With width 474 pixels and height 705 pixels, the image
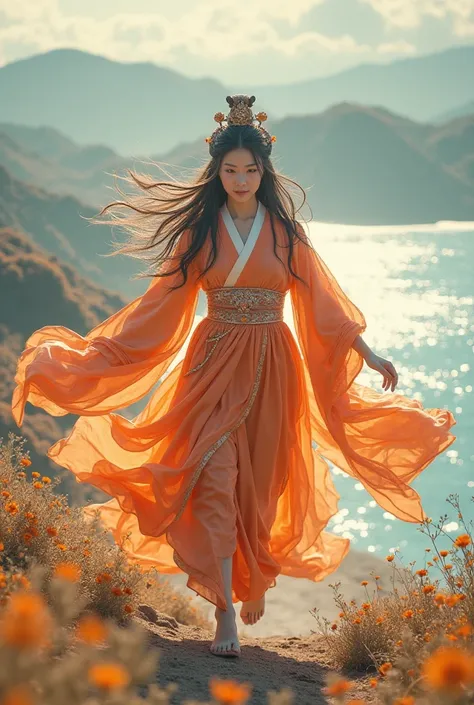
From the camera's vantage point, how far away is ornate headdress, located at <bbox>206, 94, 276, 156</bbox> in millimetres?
4230

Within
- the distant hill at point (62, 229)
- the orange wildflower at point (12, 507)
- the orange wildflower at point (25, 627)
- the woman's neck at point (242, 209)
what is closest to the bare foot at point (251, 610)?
the orange wildflower at point (12, 507)

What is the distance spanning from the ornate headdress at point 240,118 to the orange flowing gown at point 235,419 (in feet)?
1.21

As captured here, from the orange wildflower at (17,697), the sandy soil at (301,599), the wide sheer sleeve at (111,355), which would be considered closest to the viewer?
the orange wildflower at (17,697)

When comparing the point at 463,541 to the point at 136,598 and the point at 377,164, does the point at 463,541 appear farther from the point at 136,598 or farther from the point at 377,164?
the point at 377,164

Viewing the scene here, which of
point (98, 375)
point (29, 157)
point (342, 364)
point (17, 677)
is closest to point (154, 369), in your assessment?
point (98, 375)

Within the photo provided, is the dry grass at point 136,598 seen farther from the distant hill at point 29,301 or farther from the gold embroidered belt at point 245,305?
the distant hill at point 29,301

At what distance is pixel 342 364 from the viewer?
13.3 ft

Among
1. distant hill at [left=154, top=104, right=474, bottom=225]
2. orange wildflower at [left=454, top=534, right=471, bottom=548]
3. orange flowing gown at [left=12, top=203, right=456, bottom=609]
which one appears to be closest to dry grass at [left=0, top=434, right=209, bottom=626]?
orange flowing gown at [left=12, top=203, right=456, bottom=609]

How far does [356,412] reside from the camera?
13.3ft

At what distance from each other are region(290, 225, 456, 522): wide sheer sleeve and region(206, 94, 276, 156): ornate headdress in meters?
0.51

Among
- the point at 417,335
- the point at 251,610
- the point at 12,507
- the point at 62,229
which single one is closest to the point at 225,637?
the point at 251,610

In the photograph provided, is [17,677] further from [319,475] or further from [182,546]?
[319,475]

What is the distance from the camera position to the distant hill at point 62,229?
133 ft

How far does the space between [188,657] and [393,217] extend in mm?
89886
